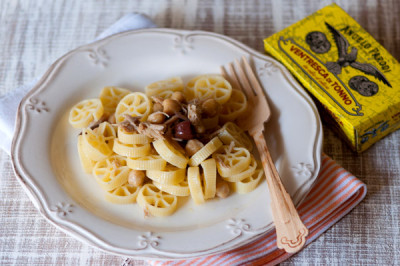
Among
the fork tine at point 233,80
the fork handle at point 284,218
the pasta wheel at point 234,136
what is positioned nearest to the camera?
the fork handle at point 284,218

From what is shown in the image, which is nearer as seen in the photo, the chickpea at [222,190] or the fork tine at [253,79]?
the chickpea at [222,190]

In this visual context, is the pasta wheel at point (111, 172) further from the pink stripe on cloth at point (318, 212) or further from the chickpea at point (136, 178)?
the pink stripe on cloth at point (318, 212)

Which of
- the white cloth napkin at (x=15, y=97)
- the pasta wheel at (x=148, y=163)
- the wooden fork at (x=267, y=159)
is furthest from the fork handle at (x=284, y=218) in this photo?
the white cloth napkin at (x=15, y=97)

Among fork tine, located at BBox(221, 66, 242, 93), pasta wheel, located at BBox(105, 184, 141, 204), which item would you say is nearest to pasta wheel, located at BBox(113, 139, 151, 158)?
pasta wheel, located at BBox(105, 184, 141, 204)

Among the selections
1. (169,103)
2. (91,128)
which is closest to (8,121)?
(91,128)

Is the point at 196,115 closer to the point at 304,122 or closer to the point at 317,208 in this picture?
the point at 304,122

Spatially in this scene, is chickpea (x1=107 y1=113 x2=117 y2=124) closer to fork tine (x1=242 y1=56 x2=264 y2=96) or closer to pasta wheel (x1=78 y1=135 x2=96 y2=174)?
pasta wheel (x1=78 y1=135 x2=96 y2=174)

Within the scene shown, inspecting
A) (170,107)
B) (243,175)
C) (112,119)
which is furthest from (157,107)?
(243,175)
